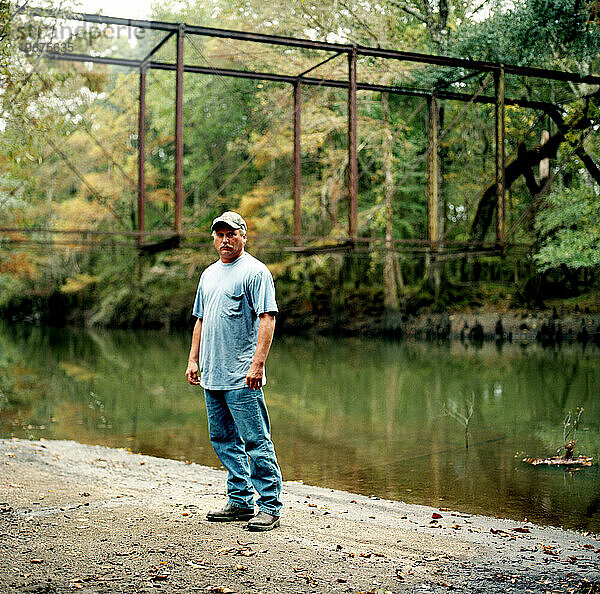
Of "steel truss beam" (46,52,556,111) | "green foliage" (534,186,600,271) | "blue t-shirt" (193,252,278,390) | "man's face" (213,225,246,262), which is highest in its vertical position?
"steel truss beam" (46,52,556,111)

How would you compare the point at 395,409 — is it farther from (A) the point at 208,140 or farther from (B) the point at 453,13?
(A) the point at 208,140

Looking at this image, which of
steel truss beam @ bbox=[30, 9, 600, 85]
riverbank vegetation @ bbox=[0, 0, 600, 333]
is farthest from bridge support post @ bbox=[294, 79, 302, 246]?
riverbank vegetation @ bbox=[0, 0, 600, 333]

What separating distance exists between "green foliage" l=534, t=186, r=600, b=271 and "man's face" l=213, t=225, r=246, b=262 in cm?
2148

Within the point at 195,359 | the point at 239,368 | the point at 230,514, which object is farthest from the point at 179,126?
the point at 230,514

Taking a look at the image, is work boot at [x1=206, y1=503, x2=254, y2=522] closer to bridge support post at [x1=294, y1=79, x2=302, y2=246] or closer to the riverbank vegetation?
bridge support post at [x1=294, y1=79, x2=302, y2=246]

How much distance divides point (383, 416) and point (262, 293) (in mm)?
8467

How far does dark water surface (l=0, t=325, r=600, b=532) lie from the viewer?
8.65 m

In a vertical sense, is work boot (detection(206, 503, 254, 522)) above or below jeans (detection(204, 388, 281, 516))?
below

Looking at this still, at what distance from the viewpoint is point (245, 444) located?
5.60m

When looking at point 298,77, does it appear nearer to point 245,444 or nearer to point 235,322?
point 235,322

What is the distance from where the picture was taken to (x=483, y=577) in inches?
188

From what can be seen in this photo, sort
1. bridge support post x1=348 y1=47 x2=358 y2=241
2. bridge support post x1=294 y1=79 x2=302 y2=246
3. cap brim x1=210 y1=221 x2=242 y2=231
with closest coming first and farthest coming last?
cap brim x1=210 y1=221 x2=242 y2=231, bridge support post x1=348 y1=47 x2=358 y2=241, bridge support post x1=294 y1=79 x2=302 y2=246

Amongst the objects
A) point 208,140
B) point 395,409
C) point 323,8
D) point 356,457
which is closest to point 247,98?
point 208,140

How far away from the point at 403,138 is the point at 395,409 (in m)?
21.9
